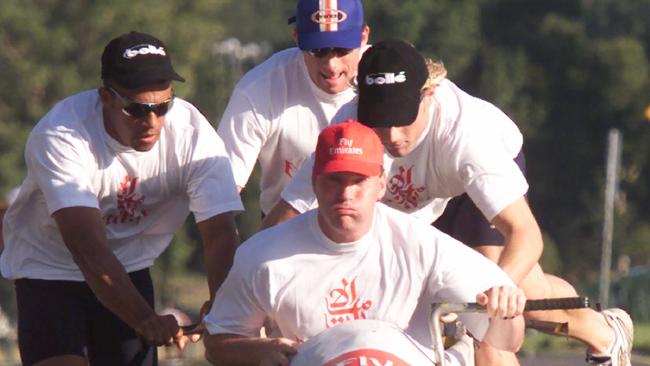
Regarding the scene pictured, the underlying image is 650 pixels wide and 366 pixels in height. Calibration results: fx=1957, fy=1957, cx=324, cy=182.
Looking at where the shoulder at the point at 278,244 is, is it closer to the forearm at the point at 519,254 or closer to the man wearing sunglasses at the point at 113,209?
the man wearing sunglasses at the point at 113,209

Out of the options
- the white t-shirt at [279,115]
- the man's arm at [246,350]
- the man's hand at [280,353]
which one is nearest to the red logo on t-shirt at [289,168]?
the white t-shirt at [279,115]

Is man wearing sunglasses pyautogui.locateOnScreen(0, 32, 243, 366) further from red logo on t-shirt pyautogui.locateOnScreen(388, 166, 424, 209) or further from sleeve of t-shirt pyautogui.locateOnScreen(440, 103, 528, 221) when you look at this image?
sleeve of t-shirt pyautogui.locateOnScreen(440, 103, 528, 221)

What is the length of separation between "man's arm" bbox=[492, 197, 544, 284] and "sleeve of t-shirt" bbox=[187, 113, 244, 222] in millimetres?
1198

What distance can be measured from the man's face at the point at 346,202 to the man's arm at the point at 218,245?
139 cm

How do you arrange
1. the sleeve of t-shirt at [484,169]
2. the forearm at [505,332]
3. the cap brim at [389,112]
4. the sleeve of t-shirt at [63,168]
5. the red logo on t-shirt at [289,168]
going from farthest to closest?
the red logo on t-shirt at [289,168]
the sleeve of t-shirt at [63,168]
the sleeve of t-shirt at [484,169]
the cap brim at [389,112]
the forearm at [505,332]

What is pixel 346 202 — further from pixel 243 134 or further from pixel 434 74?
pixel 243 134

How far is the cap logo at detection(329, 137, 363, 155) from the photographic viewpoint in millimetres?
7207

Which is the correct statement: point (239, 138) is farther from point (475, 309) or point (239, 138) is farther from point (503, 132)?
point (475, 309)

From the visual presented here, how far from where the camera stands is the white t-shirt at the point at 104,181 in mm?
8695

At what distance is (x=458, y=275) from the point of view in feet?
24.1

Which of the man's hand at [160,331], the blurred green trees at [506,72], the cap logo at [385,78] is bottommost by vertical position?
the blurred green trees at [506,72]

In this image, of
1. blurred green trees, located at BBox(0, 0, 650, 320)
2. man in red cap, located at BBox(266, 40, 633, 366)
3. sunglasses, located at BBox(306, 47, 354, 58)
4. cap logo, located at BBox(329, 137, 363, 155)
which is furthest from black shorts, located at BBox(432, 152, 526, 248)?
blurred green trees, located at BBox(0, 0, 650, 320)

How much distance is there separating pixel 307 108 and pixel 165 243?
95 centimetres

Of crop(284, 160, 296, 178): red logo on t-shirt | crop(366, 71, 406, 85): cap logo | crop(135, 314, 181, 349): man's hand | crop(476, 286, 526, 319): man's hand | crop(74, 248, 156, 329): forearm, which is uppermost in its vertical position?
crop(366, 71, 406, 85): cap logo
